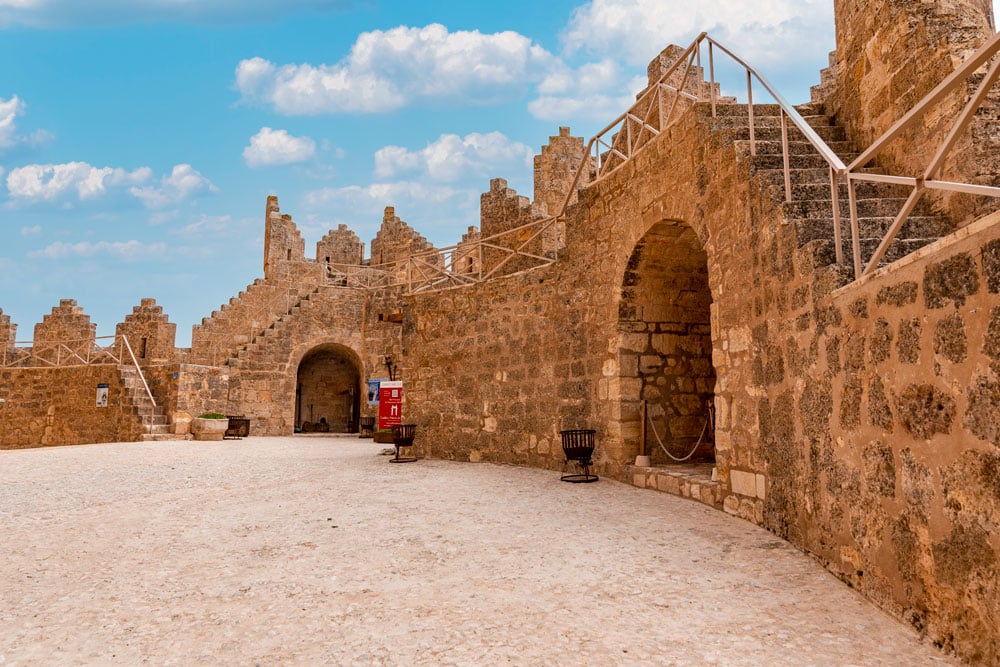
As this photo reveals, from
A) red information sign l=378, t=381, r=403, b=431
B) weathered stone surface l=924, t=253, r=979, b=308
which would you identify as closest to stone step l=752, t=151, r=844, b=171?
weathered stone surface l=924, t=253, r=979, b=308

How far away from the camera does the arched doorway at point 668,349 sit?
691 centimetres

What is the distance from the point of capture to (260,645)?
8.91 feet

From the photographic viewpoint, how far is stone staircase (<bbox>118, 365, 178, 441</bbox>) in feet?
50.2

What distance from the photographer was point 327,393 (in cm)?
2159

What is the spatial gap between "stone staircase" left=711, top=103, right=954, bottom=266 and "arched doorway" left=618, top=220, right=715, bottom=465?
1.47 metres

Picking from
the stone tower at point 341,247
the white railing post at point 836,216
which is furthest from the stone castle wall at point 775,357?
the stone tower at point 341,247

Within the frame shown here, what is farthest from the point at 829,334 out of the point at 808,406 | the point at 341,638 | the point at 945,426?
the point at 341,638

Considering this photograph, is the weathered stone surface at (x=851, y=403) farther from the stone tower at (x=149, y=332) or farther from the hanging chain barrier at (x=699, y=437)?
the stone tower at (x=149, y=332)

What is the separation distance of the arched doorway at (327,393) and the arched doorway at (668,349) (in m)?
15.5

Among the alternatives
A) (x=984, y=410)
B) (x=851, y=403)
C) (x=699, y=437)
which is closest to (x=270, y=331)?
(x=699, y=437)

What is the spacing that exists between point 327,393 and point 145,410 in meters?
6.42

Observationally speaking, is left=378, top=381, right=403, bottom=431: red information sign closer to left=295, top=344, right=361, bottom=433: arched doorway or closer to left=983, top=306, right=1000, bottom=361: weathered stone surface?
left=295, top=344, right=361, bottom=433: arched doorway

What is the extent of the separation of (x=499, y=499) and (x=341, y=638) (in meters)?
3.19

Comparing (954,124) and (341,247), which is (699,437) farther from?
(341,247)
